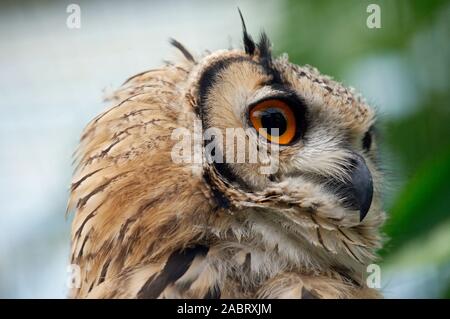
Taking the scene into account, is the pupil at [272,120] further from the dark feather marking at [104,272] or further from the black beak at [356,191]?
the dark feather marking at [104,272]

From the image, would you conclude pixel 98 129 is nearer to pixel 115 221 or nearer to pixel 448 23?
pixel 115 221

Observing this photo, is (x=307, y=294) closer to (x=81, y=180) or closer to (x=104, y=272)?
(x=104, y=272)

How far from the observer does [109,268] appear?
4.41 feet

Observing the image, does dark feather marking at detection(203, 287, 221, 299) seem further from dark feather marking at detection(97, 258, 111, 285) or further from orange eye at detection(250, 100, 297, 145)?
orange eye at detection(250, 100, 297, 145)

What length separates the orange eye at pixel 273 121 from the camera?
4.47 feet

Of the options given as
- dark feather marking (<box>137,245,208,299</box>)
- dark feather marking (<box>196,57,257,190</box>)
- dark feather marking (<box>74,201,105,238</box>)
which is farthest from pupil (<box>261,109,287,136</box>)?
dark feather marking (<box>74,201,105,238</box>)

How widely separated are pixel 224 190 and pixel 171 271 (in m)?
0.20

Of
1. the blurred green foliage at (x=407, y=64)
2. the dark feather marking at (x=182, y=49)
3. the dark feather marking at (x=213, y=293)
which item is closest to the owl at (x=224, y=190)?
Answer: the dark feather marking at (x=213, y=293)

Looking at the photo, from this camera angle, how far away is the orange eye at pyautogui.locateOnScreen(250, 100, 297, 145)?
1361 mm

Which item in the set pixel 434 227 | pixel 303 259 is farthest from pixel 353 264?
pixel 434 227

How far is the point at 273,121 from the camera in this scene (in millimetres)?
1364

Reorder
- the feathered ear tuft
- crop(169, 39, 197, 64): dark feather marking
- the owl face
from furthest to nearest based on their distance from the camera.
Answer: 1. crop(169, 39, 197, 64): dark feather marking
2. the feathered ear tuft
3. the owl face

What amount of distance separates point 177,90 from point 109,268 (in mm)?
435
